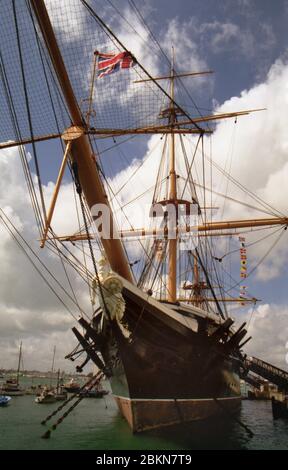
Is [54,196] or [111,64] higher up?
[111,64]

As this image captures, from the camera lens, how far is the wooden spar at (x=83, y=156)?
847cm

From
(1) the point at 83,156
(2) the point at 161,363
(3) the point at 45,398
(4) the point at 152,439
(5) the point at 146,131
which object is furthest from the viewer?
(3) the point at 45,398

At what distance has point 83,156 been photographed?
34.2 feet

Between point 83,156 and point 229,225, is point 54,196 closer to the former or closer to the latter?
point 83,156

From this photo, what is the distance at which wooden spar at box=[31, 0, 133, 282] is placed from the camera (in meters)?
8.47

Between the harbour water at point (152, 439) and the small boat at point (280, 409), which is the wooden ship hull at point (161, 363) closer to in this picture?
the harbour water at point (152, 439)

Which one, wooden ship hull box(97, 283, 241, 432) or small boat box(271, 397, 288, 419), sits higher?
wooden ship hull box(97, 283, 241, 432)

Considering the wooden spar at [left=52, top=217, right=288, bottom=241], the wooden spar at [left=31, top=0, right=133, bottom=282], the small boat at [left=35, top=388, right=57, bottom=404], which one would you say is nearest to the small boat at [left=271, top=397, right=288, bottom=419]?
the wooden spar at [left=52, top=217, right=288, bottom=241]

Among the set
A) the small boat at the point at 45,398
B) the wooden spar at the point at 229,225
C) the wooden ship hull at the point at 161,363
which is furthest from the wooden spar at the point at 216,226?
the small boat at the point at 45,398

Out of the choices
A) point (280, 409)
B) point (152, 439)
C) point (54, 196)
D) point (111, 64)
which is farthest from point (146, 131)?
point (280, 409)

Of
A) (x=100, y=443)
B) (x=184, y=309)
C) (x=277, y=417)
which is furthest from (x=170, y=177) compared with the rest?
(x=277, y=417)

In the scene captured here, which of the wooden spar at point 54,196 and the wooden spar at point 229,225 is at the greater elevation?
the wooden spar at point 229,225

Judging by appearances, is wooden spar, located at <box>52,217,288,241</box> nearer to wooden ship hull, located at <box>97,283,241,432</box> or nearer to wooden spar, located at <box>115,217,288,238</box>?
wooden spar, located at <box>115,217,288,238</box>
